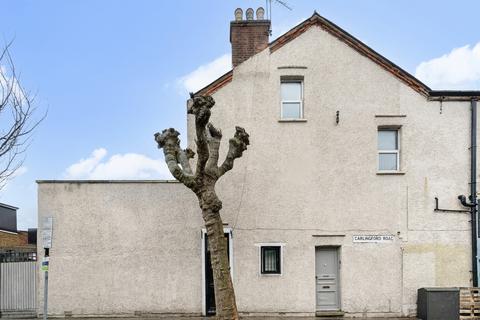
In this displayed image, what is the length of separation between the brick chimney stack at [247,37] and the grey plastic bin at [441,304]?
358 inches

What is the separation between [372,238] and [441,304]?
2608 mm

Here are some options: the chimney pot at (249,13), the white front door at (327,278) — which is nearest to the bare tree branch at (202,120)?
the white front door at (327,278)

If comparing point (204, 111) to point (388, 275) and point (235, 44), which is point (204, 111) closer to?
point (235, 44)

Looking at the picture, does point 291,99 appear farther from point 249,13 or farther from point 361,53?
point 249,13

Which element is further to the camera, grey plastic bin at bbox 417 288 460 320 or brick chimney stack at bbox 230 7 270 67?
brick chimney stack at bbox 230 7 270 67

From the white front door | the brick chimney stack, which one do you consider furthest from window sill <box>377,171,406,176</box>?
the brick chimney stack

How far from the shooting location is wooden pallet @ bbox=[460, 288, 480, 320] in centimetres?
1159

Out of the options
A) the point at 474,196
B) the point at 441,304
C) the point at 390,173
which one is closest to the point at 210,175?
the point at 390,173

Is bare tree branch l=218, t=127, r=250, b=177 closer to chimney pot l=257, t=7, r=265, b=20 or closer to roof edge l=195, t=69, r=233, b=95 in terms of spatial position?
roof edge l=195, t=69, r=233, b=95

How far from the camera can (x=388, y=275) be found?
1224 cm

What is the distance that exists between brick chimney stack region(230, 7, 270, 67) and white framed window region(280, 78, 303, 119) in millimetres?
1457

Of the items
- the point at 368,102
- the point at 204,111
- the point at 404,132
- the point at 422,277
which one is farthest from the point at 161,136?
the point at 422,277

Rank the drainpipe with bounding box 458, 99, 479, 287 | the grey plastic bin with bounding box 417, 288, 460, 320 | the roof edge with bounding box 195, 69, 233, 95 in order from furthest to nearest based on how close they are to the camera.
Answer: the roof edge with bounding box 195, 69, 233, 95, the drainpipe with bounding box 458, 99, 479, 287, the grey plastic bin with bounding box 417, 288, 460, 320

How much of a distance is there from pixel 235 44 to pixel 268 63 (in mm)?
1330
